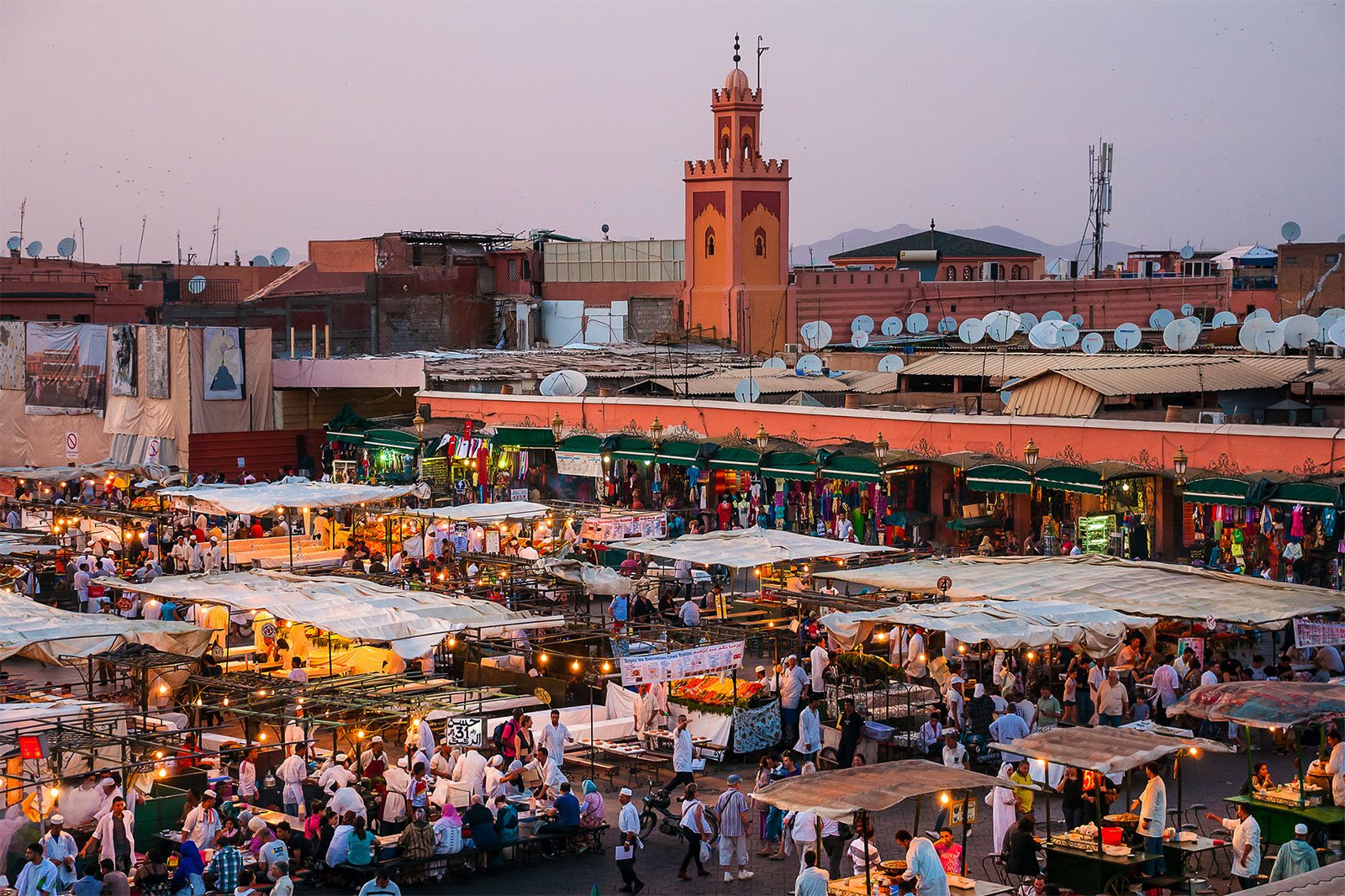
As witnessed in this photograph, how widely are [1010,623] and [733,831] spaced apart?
18.3 feet

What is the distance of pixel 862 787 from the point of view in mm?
13992

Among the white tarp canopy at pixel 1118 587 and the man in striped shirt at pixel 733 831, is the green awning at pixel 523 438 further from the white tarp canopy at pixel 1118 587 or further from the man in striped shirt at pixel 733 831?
the man in striped shirt at pixel 733 831

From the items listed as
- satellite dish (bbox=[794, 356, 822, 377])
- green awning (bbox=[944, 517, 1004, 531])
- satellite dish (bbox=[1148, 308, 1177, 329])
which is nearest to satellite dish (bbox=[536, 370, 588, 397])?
satellite dish (bbox=[794, 356, 822, 377])

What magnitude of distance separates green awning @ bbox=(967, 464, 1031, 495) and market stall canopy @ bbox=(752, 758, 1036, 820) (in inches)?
572

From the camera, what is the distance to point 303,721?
16.9 m

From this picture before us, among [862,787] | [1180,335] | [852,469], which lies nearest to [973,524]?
[852,469]

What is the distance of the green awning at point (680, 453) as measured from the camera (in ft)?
112

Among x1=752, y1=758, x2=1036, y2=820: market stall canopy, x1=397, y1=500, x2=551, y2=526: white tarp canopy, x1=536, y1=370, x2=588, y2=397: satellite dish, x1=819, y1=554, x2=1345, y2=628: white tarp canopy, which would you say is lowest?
x1=752, y1=758, x2=1036, y2=820: market stall canopy

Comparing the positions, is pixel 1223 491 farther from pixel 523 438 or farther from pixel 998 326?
pixel 523 438

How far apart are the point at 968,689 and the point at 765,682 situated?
2.35 m

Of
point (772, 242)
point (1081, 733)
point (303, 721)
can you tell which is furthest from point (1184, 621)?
point (772, 242)

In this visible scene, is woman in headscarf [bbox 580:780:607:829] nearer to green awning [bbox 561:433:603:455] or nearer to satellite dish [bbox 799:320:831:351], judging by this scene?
green awning [bbox 561:433:603:455]

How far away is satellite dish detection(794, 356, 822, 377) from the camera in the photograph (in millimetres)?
45062

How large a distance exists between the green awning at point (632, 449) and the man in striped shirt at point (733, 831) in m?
19.7
